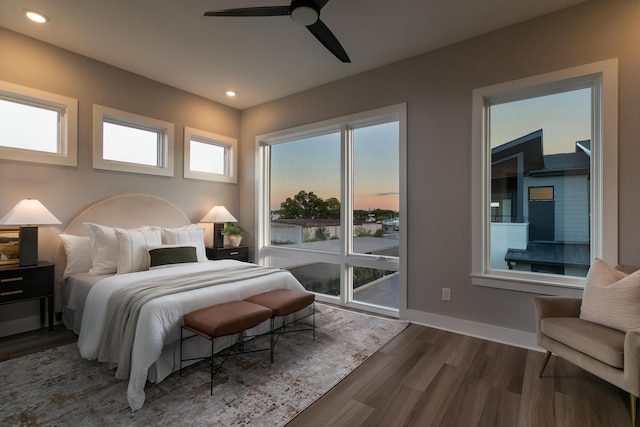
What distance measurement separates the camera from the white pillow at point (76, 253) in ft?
10.1

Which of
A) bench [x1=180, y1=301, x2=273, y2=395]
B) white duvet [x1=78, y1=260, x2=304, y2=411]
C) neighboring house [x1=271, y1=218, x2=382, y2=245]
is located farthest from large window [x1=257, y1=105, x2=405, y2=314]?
bench [x1=180, y1=301, x2=273, y2=395]

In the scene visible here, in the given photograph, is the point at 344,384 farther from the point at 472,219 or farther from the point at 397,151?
the point at 397,151

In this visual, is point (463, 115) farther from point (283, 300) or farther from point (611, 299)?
point (283, 300)

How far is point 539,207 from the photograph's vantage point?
2814 millimetres

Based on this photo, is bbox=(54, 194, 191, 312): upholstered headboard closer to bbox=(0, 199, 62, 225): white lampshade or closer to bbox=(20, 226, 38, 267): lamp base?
bbox=(20, 226, 38, 267): lamp base

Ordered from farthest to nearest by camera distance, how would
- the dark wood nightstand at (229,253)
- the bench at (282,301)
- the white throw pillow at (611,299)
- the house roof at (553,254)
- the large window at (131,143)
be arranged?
the dark wood nightstand at (229,253)
the large window at (131,143)
the house roof at (553,254)
the bench at (282,301)
the white throw pillow at (611,299)

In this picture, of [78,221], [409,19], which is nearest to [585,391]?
[409,19]

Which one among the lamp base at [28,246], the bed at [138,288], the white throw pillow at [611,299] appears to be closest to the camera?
the white throw pillow at [611,299]

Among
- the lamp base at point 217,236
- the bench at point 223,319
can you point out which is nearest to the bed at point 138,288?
the bench at point 223,319

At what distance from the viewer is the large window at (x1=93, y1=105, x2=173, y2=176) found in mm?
3518

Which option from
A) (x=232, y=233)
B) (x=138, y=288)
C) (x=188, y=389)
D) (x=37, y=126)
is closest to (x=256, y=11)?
(x=138, y=288)

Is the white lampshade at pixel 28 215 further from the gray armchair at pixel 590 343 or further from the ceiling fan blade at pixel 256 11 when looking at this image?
the gray armchair at pixel 590 343

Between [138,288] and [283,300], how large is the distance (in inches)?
46.4

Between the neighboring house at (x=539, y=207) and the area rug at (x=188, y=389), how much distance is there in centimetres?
167
